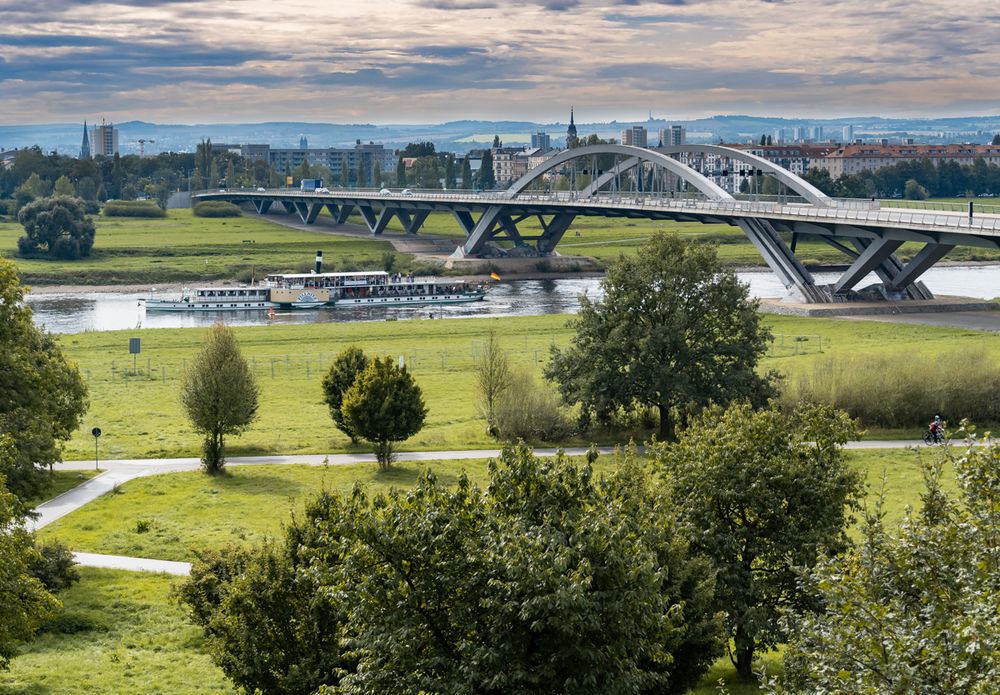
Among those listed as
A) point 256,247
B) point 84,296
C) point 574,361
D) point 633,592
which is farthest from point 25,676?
point 256,247

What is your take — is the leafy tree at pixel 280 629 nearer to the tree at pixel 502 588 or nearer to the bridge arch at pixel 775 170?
the tree at pixel 502 588

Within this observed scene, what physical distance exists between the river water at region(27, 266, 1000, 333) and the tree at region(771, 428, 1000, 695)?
6519cm

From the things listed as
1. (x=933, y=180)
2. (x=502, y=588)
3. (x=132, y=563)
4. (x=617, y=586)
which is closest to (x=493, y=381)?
(x=132, y=563)

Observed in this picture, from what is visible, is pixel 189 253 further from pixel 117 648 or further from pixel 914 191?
pixel 117 648

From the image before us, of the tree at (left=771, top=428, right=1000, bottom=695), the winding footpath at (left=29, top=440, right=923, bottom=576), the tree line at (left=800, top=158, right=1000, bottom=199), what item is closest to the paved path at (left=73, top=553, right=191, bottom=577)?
the winding footpath at (left=29, top=440, right=923, bottom=576)

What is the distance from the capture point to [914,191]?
169 m

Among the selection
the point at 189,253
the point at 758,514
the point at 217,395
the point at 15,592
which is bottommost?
the point at 15,592

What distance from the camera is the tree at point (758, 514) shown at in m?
19.9

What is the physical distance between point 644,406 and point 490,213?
8232 cm

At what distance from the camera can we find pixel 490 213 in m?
123

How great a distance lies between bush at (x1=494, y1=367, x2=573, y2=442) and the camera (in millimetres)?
39688

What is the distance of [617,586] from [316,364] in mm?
44146

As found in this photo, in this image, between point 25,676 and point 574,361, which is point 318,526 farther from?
point 574,361

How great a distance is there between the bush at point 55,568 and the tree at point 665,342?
17.9 metres
